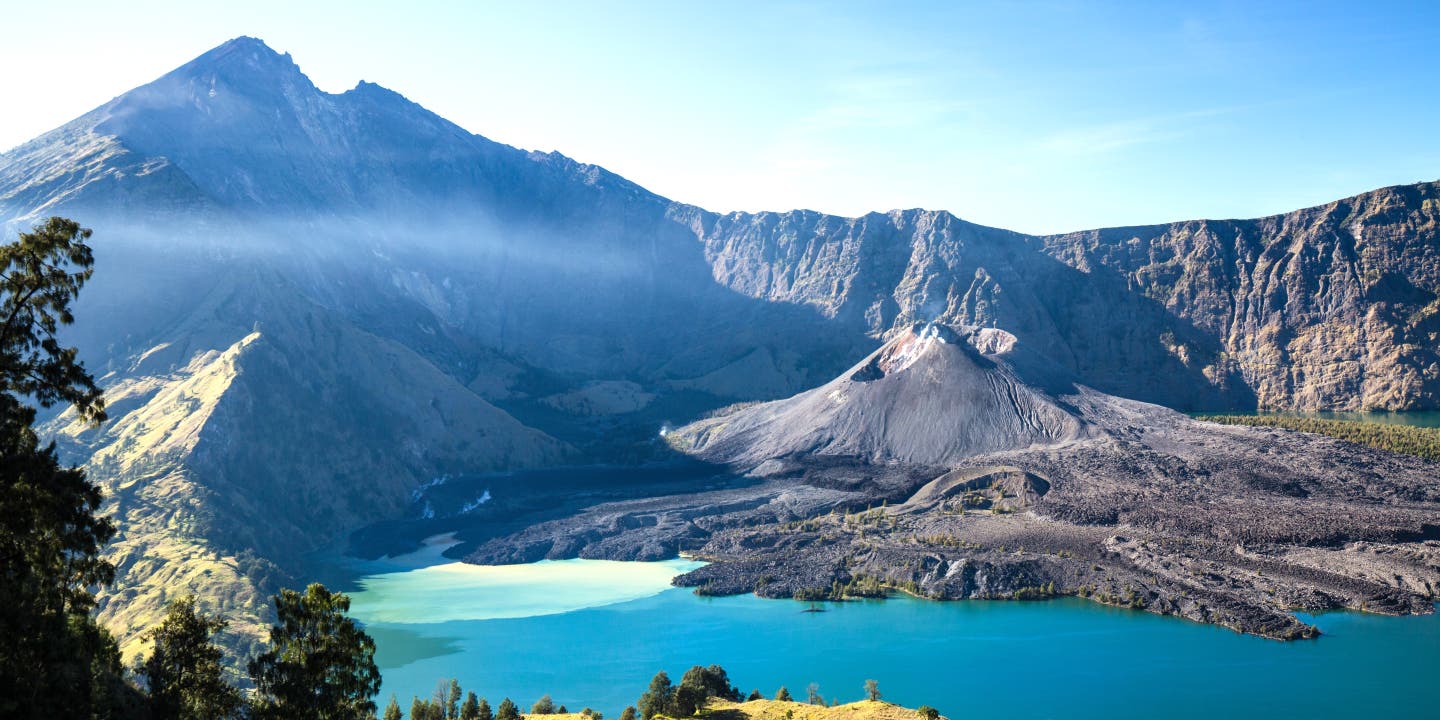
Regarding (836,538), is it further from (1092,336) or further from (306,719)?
(1092,336)

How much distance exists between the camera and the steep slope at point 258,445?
92562mm

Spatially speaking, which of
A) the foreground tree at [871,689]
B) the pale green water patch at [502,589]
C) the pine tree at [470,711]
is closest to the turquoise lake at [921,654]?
the pale green water patch at [502,589]

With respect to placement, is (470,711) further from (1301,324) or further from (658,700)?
(1301,324)

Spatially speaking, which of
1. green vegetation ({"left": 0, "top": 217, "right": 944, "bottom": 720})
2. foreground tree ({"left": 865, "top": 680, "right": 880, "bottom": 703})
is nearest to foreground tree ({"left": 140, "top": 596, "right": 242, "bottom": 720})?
green vegetation ({"left": 0, "top": 217, "right": 944, "bottom": 720})

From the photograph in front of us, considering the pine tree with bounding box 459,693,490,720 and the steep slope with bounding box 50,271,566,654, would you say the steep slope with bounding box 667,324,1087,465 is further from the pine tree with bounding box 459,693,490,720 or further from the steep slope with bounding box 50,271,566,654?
the pine tree with bounding box 459,693,490,720

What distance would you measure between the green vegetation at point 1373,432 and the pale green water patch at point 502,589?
271 ft

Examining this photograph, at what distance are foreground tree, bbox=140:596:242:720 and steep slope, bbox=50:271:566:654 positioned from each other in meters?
54.3

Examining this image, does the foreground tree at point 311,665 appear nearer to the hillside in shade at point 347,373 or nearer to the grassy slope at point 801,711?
the grassy slope at point 801,711

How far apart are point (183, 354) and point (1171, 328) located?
169437mm

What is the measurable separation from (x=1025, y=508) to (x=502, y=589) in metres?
54.9

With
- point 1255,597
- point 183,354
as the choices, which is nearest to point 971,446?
point 1255,597

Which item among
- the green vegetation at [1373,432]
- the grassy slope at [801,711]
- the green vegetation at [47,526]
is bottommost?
the grassy slope at [801,711]

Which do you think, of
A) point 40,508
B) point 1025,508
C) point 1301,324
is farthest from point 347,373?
point 1301,324

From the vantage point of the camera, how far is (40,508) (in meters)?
21.1
